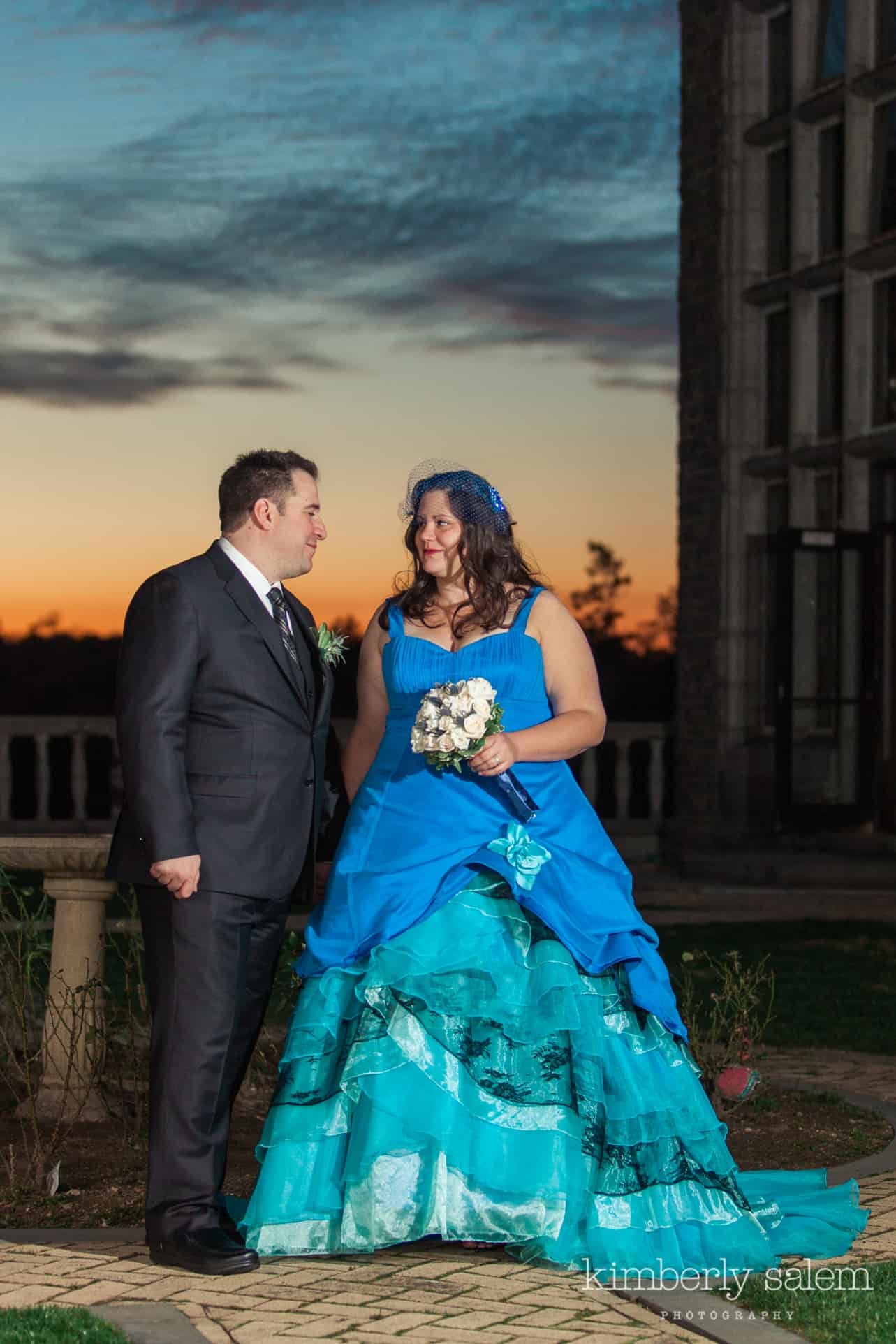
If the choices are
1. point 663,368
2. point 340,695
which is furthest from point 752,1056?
point 663,368

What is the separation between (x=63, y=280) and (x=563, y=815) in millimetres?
14262

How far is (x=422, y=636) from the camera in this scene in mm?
4777

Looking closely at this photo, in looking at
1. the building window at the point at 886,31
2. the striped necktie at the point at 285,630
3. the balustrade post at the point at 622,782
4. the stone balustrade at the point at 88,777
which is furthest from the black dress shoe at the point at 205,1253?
the balustrade post at the point at 622,782

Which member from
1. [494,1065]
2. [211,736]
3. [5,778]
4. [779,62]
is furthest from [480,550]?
[5,778]

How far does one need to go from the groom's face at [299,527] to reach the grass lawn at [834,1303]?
6.44 ft

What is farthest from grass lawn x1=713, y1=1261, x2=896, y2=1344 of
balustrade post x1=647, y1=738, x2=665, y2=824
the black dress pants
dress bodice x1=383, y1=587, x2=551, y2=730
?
balustrade post x1=647, y1=738, x2=665, y2=824

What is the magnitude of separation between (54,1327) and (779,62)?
46.4 ft

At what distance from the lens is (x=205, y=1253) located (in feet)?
13.6

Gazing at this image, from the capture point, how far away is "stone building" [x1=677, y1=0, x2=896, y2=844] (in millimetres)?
14422

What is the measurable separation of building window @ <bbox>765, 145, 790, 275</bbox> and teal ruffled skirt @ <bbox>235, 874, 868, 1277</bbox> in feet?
40.2

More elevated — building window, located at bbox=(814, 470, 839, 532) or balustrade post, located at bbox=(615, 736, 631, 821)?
building window, located at bbox=(814, 470, 839, 532)

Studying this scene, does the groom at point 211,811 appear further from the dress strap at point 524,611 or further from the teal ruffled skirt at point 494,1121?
the dress strap at point 524,611

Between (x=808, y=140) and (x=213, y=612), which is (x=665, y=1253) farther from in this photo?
(x=808, y=140)

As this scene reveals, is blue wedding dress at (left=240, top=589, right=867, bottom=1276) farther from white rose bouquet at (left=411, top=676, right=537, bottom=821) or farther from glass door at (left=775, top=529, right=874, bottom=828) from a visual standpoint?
glass door at (left=775, top=529, right=874, bottom=828)
